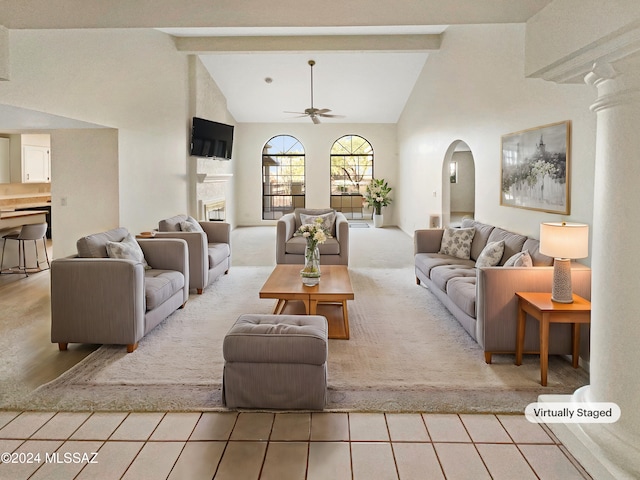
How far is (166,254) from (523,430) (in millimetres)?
3547

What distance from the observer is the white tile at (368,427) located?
8.11 feet

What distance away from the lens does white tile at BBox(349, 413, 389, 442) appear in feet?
8.11

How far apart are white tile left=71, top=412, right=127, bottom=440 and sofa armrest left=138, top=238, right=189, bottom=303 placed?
2.17m

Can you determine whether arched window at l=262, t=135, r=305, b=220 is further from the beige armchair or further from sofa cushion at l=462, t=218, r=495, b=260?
sofa cushion at l=462, t=218, r=495, b=260

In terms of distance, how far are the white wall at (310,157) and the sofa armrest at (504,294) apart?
9750mm

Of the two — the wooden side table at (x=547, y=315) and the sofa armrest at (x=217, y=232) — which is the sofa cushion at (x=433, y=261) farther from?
the sofa armrest at (x=217, y=232)

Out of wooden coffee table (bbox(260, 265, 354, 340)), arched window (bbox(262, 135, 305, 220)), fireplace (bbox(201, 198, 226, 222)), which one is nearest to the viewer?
wooden coffee table (bbox(260, 265, 354, 340))

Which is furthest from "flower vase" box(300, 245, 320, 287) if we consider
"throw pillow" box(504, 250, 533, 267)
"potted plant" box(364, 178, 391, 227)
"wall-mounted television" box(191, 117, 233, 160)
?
"potted plant" box(364, 178, 391, 227)

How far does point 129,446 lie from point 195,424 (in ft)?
1.12

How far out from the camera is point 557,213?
4.18 metres

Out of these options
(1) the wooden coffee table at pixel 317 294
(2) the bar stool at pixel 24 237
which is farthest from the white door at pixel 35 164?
(1) the wooden coffee table at pixel 317 294

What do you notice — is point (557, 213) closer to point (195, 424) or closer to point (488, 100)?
point (488, 100)

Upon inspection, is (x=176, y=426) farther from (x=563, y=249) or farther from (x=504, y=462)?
(x=563, y=249)

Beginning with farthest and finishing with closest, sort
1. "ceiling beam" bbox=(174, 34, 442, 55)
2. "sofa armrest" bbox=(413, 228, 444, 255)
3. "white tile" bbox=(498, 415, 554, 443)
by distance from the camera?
"ceiling beam" bbox=(174, 34, 442, 55)
"sofa armrest" bbox=(413, 228, 444, 255)
"white tile" bbox=(498, 415, 554, 443)
